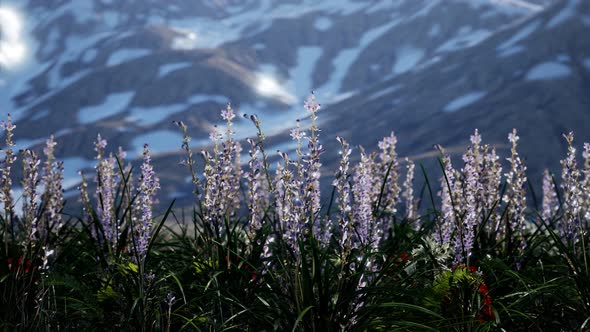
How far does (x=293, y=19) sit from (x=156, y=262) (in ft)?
454

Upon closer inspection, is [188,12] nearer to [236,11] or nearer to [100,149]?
[236,11]

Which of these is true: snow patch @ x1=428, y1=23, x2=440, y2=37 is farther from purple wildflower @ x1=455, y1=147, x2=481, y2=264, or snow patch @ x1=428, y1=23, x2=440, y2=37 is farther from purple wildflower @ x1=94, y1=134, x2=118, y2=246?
purple wildflower @ x1=455, y1=147, x2=481, y2=264

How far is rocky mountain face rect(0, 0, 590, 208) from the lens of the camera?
61.7m

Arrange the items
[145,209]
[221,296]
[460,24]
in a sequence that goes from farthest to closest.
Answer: [460,24] → [145,209] → [221,296]

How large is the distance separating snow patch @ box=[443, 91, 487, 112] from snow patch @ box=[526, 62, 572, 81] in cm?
555

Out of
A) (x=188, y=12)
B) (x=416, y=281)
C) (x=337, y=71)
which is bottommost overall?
(x=416, y=281)

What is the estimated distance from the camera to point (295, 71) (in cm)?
12056

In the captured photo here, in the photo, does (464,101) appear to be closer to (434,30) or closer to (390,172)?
(434,30)

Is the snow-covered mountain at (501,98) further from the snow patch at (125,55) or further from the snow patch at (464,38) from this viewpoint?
the snow patch at (125,55)

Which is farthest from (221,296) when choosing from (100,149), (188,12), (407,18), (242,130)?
(188,12)

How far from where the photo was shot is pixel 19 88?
109m

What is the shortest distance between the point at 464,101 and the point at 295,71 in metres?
59.4

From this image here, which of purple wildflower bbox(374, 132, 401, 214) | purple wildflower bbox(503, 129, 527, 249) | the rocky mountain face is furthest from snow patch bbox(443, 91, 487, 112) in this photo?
purple wildflower bbox(503, 129, 527, 249)

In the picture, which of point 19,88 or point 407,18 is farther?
point 407,18
